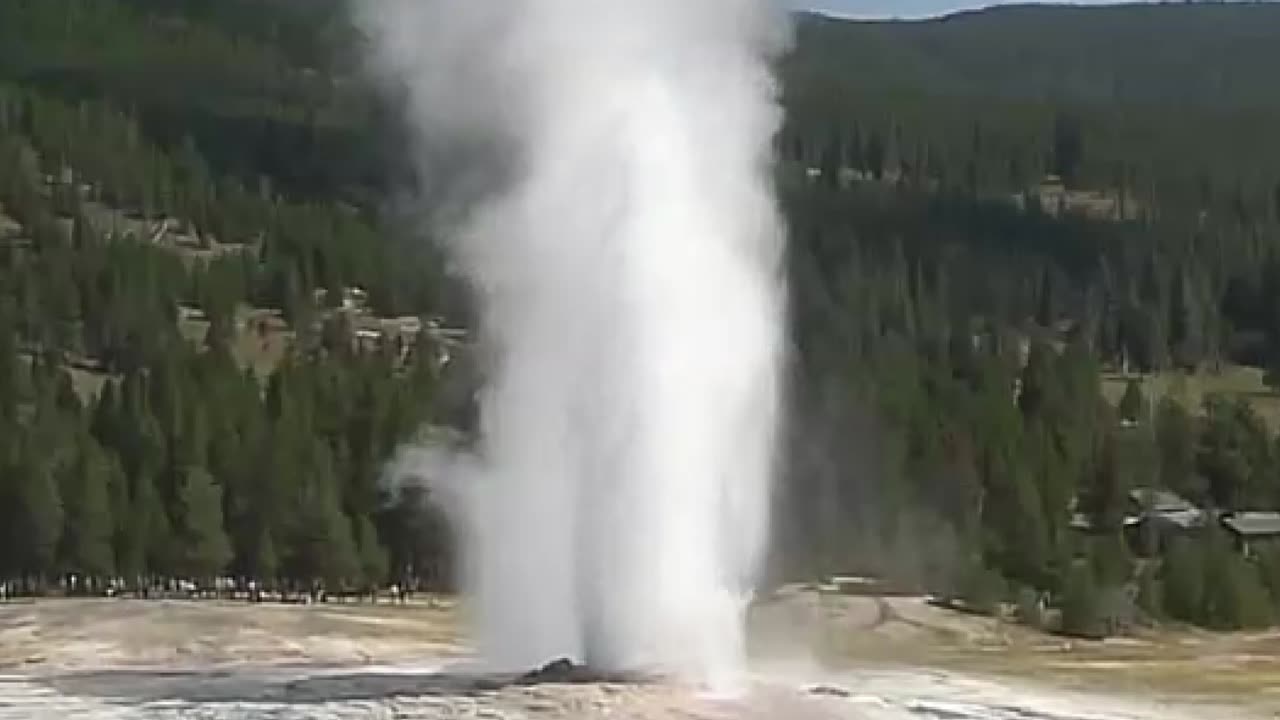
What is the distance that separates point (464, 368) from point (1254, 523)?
92.0 ft

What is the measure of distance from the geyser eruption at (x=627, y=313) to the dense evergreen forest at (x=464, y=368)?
5.27 meters

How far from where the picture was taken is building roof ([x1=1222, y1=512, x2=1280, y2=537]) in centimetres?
8506

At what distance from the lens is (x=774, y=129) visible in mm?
31328

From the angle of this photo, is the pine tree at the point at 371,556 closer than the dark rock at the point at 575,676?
No

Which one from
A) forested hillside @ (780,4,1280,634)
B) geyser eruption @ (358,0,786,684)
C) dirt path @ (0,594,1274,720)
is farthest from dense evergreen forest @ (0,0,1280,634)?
dirt path @ (0,594,1274,720)

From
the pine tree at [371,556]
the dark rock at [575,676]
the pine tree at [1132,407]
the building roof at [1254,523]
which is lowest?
the dark rock at [575,676]

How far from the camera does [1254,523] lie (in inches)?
3447

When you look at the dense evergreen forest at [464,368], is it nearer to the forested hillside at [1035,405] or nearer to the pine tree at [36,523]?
the pine tree at [36,523]

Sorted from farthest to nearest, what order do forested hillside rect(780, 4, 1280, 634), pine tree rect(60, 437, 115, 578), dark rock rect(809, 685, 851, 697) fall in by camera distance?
forested hillside rect(780, 4, 1280, 634)
pine tree rect(60, 437, 115, 578)
dark rock rect(809, 685, 851, 697)

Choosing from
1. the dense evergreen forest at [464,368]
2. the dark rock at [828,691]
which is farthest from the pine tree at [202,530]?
the dark rock at [828,691]

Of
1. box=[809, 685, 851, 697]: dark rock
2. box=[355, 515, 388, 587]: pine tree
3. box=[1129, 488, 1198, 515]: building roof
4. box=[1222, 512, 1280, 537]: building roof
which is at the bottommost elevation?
box=[809, 685, 851, 697]: dark rock

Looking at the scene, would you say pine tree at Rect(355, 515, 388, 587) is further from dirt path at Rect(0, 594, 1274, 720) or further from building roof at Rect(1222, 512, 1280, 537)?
building roof at Rect(1222, 512, 1280, 537)

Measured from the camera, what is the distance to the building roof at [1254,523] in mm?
85062

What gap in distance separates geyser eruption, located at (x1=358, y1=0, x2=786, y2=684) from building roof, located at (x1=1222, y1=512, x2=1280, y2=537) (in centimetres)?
5715
